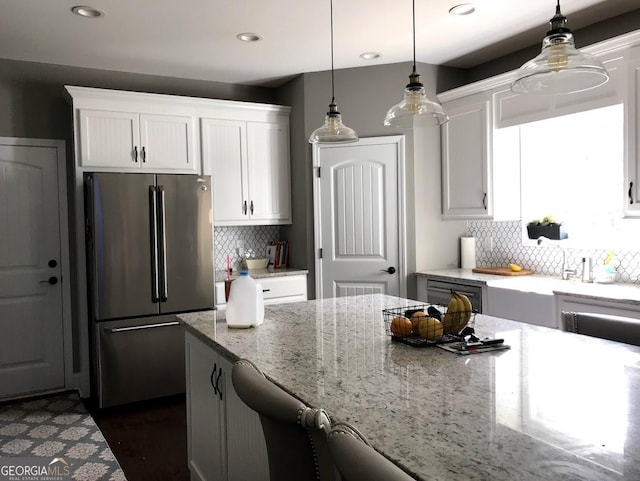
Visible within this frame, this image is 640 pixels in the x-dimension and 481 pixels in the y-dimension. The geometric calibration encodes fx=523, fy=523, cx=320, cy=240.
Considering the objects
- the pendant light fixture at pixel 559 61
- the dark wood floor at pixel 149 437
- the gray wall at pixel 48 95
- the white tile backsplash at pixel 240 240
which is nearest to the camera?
the pendant light fixture at pixel 559 61

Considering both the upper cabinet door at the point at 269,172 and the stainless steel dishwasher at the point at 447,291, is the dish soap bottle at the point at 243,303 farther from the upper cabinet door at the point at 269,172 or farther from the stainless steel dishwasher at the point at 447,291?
the upper cabinet door at the point at 269,172

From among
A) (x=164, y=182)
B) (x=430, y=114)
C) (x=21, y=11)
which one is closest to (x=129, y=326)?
(x=164, y=182)

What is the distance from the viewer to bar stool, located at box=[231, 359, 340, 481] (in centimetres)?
111

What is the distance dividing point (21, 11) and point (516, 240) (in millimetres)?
3786

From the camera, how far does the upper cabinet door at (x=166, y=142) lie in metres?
4.09

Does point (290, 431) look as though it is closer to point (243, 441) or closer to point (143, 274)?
point (243, 441)

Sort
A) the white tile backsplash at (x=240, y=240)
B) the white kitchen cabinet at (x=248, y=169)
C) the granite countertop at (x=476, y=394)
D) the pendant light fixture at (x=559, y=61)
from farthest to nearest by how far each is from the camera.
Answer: the white tile backsplash at (x=240, y=240), the white kitchen cabinet at (x=248, y=169), the pendant light fixture at (x=559, y=61), the granite countertop at (x=476, y=394)

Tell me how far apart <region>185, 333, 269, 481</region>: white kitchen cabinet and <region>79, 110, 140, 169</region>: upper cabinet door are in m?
2.05

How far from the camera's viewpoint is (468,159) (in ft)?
13.6

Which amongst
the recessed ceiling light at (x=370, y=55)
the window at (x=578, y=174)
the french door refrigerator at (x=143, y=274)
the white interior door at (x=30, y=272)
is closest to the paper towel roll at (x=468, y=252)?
the window at (x=578, y=174)

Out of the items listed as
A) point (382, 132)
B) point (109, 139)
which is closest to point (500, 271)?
point (382, 132)

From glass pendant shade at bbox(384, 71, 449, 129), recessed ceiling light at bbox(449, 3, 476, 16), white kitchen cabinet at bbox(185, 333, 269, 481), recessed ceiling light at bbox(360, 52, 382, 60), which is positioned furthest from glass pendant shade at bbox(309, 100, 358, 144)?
recessed ceiling light at bbox(360, 52, 382, 60)

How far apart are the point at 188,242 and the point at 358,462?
3.36m

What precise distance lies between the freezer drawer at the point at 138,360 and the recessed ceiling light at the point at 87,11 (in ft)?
6.71
